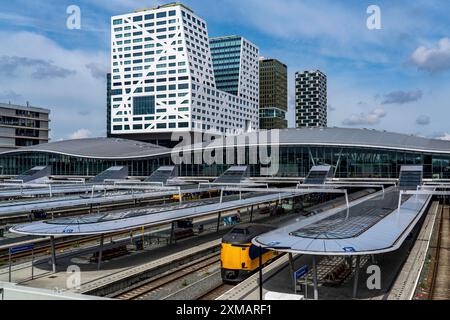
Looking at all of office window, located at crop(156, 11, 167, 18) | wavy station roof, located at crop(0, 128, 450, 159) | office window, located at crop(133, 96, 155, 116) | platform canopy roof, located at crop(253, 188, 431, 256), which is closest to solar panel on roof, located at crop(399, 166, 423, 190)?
wavy station roof, located at crop(0, 128, 450, 159)

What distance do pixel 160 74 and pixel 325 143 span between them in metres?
82.1

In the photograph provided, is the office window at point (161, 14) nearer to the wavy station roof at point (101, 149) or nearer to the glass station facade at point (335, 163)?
the wavy station roof at point (101, 149)

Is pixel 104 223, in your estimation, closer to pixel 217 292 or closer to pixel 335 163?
pixel 217 292

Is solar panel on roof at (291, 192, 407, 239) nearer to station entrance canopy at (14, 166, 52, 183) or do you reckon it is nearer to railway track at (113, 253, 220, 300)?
railway track at (113, 253, 220, 300)

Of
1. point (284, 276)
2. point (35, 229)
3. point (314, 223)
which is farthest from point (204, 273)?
point (35, 229)

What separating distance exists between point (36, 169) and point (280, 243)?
87.8m

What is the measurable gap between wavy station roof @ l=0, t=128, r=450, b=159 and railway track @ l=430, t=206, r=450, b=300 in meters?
25.3

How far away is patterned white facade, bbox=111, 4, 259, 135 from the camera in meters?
136

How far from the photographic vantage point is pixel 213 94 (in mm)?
150250

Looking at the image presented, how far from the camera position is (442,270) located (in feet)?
89.7

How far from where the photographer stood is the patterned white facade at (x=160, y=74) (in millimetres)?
136375

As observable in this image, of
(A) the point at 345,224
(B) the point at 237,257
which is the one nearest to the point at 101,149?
(B) the point at 237,257
